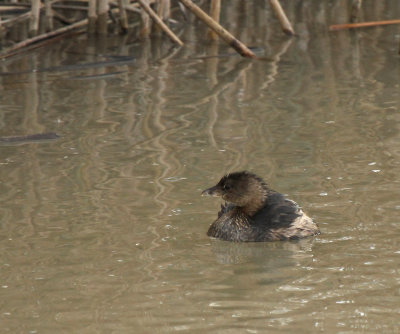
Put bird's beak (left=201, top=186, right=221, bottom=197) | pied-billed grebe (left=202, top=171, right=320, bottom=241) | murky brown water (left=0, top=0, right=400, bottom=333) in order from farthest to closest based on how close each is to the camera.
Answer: bird's beak (left=201, top=186, right=221, bottom=197)
pied-billed grebe (left=202, top=171, right=320, bottom=241)
murky brown water (left=0, top=0, right=400, bottom=333)

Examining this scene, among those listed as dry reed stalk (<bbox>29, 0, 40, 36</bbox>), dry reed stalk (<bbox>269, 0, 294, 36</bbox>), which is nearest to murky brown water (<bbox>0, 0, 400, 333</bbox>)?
dry reed stalk (<bbox>29, 0, 40, 36</bbox>)

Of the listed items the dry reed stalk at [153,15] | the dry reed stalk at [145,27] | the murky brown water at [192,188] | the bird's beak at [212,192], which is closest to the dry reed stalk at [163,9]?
the dry reed stalk at [145,27]

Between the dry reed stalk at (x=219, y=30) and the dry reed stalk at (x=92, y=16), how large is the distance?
2633 mm

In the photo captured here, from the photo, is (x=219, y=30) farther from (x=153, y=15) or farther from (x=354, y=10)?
(x=354, y=10)

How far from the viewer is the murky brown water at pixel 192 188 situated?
541cm

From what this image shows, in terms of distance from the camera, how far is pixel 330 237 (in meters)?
6.62

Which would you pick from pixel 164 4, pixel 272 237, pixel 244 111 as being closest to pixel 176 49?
pixel 164 4

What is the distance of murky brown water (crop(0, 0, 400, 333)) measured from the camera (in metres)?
5.41

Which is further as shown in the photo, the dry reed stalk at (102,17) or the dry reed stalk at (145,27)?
the dry reed stalk at (145,27)

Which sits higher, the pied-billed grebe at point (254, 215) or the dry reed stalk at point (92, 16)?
the dry reed stalk at point (92, 16)

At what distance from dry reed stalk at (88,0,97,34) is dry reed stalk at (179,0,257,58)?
8.64 feet

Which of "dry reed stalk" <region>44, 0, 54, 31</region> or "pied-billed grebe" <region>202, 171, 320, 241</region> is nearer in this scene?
"pied-billed grebe" <region>202, 171, 320, 241</region>

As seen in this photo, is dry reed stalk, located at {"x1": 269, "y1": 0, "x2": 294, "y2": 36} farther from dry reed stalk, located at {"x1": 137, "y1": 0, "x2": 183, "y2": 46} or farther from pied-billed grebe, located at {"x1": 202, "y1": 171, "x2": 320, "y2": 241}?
pied-billed grebe, located at {"x1": 202, "y1": 171, "x2": 320, "y2": 241}

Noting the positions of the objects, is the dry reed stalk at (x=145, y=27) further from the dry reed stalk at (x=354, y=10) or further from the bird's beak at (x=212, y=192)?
the bird's beak at (x=212, y=192)
